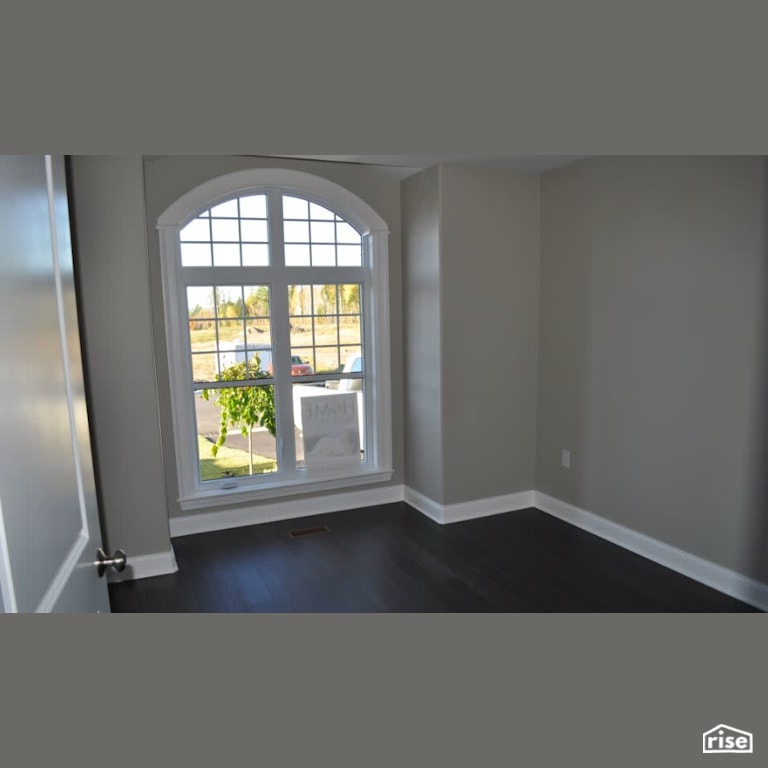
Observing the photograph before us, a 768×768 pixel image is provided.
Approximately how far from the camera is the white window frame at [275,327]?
3.72m

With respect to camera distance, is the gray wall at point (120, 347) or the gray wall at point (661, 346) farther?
the gray wall at point (120, 347)

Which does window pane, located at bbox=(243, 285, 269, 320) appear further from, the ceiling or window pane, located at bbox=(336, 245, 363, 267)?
the ceiling

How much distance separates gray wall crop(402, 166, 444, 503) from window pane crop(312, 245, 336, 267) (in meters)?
0.52

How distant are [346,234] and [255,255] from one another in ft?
2.27

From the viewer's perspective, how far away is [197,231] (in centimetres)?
382

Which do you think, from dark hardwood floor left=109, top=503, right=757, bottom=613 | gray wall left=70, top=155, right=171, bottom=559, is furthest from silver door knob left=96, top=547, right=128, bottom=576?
gray wall left=70, top=155, right=171, bottom=559

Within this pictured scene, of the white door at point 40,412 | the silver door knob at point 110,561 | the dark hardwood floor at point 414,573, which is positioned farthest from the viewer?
the dark hardwood floor at point 414,573

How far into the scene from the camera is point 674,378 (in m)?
3.21

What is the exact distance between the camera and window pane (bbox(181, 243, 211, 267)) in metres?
3.80

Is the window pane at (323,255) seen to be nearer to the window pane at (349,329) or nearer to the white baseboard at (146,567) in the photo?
the window pane at (349,329)

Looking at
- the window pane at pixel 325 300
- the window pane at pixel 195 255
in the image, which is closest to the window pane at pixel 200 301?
the window pane at pixel 195 255

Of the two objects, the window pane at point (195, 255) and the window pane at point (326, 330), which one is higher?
the window pane at point (195, 255)

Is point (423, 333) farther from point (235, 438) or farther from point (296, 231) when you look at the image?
point (235, 438)

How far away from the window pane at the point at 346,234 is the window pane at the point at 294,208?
26cm
